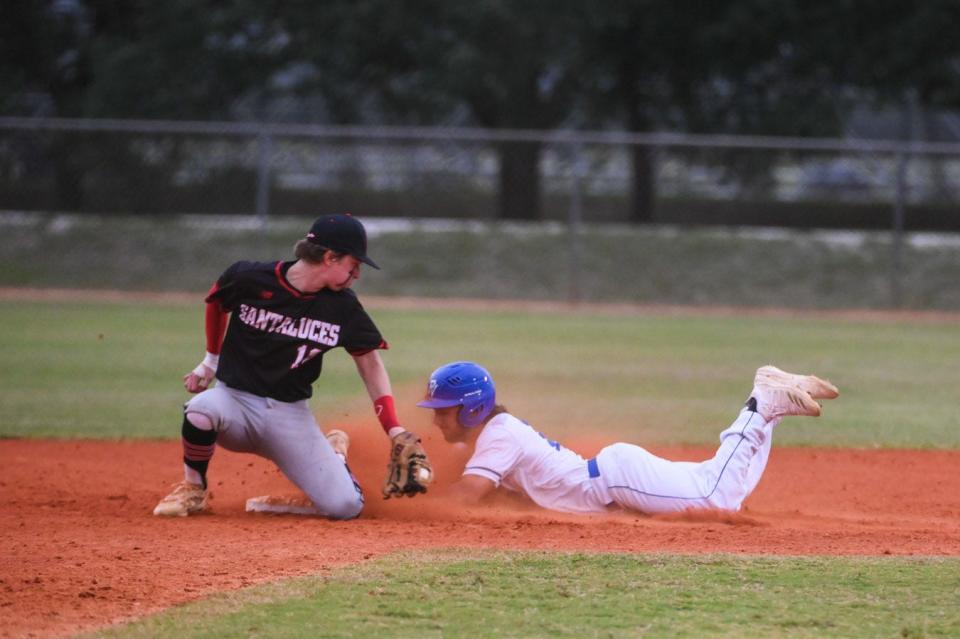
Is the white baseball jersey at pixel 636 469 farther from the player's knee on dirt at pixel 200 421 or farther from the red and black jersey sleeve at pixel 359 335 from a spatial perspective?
the player's knee on dirt at pixel 200 421

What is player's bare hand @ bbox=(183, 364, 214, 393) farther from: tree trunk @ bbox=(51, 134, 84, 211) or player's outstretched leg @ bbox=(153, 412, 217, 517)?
tree trunk @ bbox=(51, 134, 84, 211)

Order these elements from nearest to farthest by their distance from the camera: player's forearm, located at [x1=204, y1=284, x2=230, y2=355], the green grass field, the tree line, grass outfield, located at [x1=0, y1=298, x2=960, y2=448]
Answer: the green grass field < player's forearm, located at [x1=204, y1=284, x2=230, y2=355] < grass outfield, located at [x1=0, y1=298, x2=960, y2=448] < the tree line

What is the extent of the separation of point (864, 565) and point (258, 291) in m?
3.14

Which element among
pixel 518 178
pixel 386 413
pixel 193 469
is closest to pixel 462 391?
pixel 386 413

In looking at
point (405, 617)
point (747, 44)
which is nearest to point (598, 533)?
point (405, 617)

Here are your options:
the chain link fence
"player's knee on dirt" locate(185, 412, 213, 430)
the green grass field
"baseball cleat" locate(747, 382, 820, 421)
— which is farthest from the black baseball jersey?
the chain link fence

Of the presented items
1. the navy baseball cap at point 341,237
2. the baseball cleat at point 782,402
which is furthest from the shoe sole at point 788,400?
the navy baseball cap at point 341,237

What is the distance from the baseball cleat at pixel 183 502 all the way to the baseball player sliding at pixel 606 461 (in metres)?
1.24

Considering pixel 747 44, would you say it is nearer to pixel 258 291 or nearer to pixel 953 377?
pixel 953 377

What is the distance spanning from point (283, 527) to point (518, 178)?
16967 millimetres

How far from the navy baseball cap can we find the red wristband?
712 mm

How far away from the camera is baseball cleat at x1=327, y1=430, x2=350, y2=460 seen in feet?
22.4

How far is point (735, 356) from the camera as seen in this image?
46.2 ft

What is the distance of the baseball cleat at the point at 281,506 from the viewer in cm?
641
